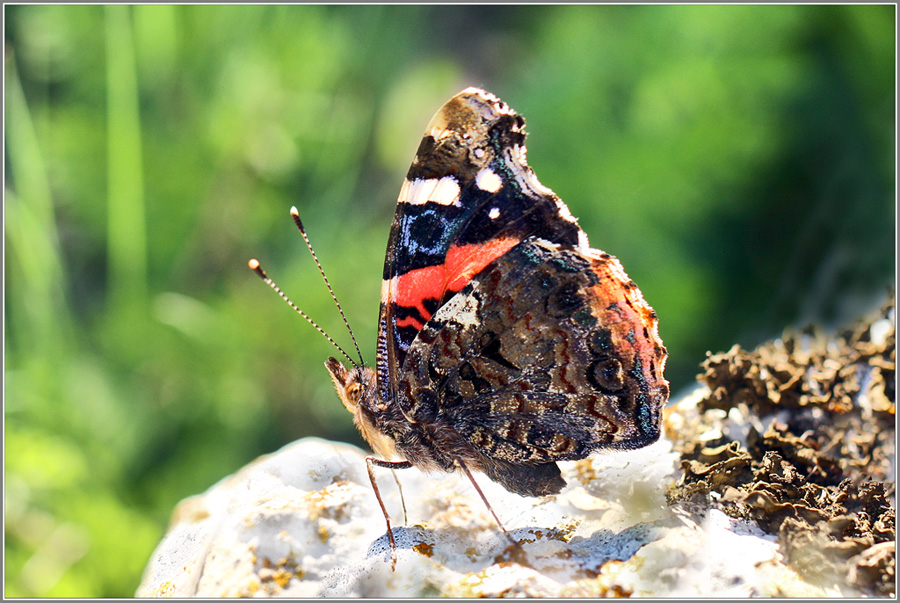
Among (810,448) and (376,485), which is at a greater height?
(810,448)


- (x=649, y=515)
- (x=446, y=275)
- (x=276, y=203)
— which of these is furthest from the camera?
(x=276, y=203)

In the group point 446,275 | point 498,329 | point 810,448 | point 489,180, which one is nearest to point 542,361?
point 498,329

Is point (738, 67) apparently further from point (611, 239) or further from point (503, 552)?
point (503, 552)

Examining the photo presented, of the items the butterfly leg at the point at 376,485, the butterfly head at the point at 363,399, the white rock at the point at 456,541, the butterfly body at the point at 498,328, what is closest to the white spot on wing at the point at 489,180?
the butterfly body at the point at 498,328

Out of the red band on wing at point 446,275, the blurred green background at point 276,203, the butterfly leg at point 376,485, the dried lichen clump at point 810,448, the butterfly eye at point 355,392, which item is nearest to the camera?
the dried lichen clump at point 810,448

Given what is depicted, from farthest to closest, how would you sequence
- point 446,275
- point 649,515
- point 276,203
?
point 276,203
point 446,275
point 649,515

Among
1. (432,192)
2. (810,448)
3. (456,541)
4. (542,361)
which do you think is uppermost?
(432,192)

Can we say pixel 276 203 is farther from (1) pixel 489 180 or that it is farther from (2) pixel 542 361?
(2) pixel 542 361

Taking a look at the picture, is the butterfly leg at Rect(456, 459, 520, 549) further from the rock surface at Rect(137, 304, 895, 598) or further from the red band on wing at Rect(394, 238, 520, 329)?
the red band on wing at Rect(394, 238, 520, 329)

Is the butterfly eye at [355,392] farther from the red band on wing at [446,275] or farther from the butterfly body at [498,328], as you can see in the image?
the red band on wing at [446,275]
